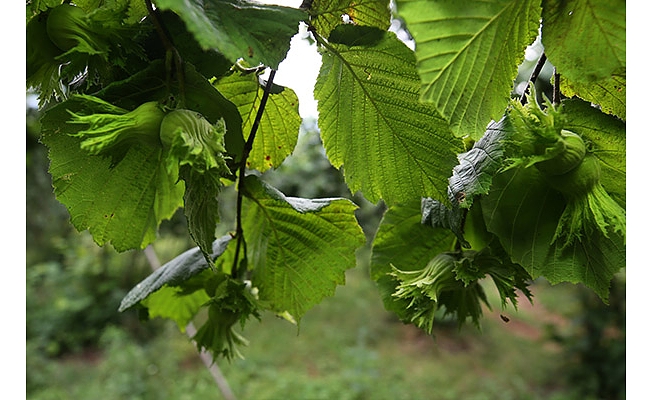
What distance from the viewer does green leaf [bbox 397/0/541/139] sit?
0.83 feet

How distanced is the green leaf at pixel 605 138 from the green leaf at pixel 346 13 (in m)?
0.15

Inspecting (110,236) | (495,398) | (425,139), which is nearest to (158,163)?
(110,236)

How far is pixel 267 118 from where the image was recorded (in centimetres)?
50

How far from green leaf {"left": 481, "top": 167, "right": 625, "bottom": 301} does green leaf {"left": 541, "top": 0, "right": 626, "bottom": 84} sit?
2.6 inches

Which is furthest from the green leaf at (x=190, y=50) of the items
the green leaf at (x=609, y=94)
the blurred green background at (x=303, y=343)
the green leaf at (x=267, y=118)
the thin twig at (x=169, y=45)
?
the blurred green background at (x=303, y=343)

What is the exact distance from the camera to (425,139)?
0.36m

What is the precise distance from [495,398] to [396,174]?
3523 millimetres

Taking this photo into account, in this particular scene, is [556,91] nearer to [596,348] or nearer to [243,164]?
[243,164]

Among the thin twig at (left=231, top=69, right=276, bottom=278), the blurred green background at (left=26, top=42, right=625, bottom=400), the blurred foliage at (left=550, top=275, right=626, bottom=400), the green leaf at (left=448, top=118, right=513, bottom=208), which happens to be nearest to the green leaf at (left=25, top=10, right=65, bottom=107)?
the thin twig at (left=231, top=69, right=276, bottom=278)

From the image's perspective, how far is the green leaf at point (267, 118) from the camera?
464mm

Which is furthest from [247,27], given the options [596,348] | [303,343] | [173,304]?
[303,343]

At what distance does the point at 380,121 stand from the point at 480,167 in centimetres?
8

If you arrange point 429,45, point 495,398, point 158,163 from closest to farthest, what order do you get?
point 429,45
point 158,163
point 495,398
